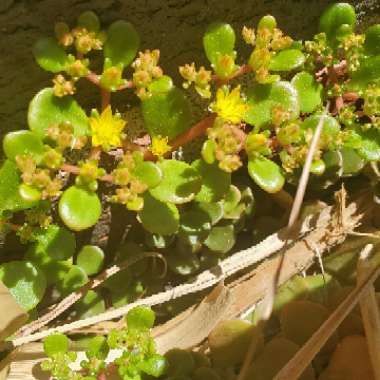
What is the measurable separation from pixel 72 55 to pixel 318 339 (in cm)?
60

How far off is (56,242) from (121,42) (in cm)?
A: 37

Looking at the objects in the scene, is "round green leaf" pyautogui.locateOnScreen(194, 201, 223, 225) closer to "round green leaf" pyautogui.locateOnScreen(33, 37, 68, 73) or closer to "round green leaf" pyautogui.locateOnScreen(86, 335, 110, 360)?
"round green leaf" pyautogui.locateOnScreen(86, 335, 110, 360)

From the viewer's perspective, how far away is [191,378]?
46.5 inches

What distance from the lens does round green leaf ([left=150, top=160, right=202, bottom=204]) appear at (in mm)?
1084

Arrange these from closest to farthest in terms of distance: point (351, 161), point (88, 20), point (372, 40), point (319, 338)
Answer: point (88, 20) → point (319, 338) → point (372, 40) → point (351, 161)

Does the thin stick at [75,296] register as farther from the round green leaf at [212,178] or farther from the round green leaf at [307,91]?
the round green leaf at [307,91]

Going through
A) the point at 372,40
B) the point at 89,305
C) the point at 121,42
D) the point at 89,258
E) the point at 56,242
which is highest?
the point at 121,42

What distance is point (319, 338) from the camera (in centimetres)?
108

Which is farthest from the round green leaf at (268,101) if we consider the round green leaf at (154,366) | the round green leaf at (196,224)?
the round green leaf at (154,366)

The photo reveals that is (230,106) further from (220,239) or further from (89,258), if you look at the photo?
(89,258)

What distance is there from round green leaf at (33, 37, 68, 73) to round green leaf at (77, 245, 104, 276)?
0.42 metres

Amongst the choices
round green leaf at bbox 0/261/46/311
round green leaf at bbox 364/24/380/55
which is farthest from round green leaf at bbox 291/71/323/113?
round green leaf at bbox 0/261/46/311

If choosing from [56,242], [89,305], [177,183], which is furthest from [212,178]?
[89,305]

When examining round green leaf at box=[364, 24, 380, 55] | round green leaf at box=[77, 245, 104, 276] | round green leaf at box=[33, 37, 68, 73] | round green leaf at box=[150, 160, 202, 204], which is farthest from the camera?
round green leaf at box=[77, 245, 104, 276]
